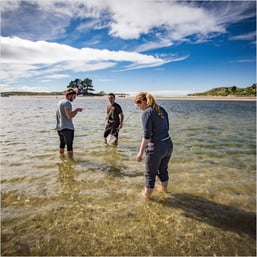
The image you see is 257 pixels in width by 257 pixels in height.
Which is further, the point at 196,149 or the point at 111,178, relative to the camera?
the point at 196,149

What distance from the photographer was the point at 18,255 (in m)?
4.13

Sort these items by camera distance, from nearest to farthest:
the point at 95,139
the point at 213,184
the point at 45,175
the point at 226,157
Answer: the point at 213,184, the point at 45,175, the point at 226,157, the point at 95,139

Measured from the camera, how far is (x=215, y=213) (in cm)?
552

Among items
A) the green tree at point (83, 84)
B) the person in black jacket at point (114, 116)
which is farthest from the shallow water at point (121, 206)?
the green tree at point (83, 84)

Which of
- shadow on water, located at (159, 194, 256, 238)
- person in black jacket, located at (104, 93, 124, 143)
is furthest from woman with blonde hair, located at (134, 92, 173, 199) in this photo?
person in black jacket, located at (104, 93, 124, 143)

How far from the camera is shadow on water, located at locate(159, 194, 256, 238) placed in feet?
16.5

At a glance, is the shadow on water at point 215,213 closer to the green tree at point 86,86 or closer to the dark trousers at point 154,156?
the dark trousers at point 154,156

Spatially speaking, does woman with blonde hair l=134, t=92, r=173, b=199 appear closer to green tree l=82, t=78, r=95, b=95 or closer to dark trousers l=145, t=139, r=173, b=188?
dark trousers l=145, t=139, r=173, b=188

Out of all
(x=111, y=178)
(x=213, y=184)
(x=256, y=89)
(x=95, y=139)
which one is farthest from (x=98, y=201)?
(x=256, y=89)

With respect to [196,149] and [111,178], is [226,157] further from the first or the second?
[111,178]

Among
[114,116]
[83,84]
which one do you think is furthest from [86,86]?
[114,116]

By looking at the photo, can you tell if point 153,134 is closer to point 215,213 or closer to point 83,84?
point 215,213

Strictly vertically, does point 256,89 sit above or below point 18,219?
above

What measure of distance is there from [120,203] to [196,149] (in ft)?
20.4
